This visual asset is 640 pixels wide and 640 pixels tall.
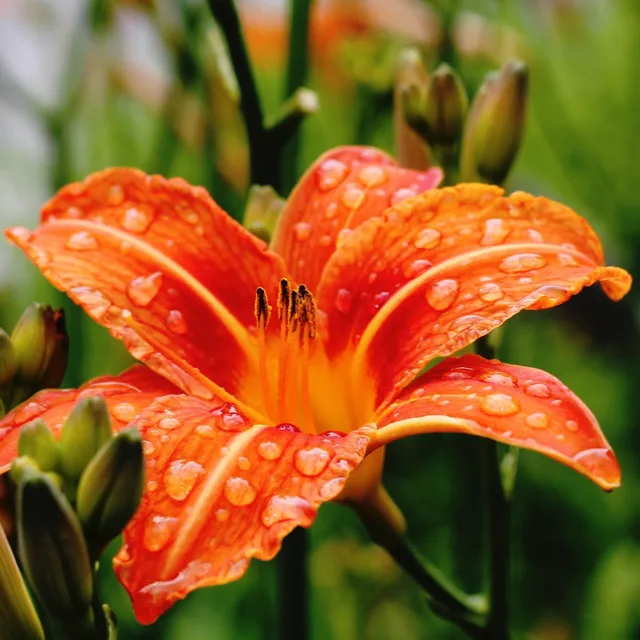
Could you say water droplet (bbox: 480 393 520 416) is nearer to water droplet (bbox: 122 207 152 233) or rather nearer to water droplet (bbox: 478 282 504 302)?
water droplet (bbox: 478 282 504 302)

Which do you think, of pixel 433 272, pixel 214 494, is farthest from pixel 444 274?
pixel 214 494

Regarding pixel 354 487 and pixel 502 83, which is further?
pixel 502 83

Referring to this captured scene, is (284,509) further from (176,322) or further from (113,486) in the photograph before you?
(176,322)

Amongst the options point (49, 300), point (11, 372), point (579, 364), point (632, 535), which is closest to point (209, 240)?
point (11, 372)

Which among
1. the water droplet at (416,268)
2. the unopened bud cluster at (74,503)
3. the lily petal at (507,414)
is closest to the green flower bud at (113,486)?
the unopened bud cluster at (74,503)

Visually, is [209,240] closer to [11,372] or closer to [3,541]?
[11,372]
